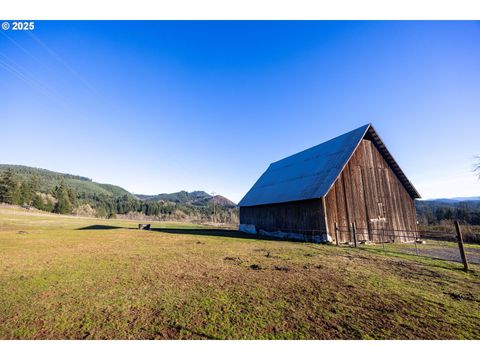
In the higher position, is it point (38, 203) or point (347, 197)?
point (38, 203)

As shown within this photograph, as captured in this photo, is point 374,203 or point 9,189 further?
point 9,189

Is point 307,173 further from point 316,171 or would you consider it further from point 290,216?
point 290,216

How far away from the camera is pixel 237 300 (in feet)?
20.5

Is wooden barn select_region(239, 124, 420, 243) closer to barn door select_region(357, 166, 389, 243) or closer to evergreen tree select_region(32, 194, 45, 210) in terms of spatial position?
barn door select_region(357, 166, 389, 243)

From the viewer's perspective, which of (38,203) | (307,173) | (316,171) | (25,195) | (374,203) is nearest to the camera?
(374,203)

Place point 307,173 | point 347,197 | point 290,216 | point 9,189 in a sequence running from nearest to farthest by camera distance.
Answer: point 347,197, point 290,216, point 307,173, point 9,189

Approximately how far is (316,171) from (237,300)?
19015 millimetres

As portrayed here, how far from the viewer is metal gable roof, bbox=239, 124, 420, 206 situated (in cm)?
2045

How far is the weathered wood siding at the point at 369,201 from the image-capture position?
19812 mm

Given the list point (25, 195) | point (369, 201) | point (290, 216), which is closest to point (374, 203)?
point (369, 201)

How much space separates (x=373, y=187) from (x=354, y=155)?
3.84m

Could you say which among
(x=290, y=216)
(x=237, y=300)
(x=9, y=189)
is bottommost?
(x=237, y=300)

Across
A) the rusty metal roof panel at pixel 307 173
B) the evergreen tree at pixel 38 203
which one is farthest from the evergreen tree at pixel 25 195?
the rusty metal roof panel at pixel 307 173

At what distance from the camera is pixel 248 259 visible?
12016 millimetres
